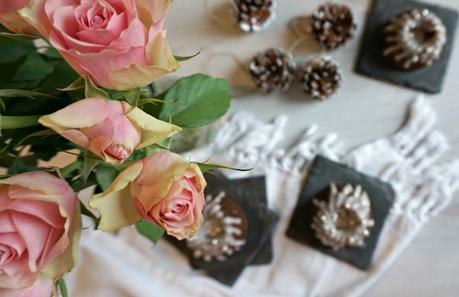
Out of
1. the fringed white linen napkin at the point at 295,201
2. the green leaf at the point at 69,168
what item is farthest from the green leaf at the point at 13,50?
the fringed white linen napkin at the point at 295,201

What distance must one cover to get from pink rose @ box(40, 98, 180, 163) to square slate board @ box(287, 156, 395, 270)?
0.45 metres

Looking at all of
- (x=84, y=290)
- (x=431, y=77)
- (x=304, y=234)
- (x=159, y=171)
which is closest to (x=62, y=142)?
(x=159, y=171)

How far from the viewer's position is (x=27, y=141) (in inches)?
14.3

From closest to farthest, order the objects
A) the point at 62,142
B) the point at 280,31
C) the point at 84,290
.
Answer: the point at 62,142 < the point at 84,290 < the point at 280,31

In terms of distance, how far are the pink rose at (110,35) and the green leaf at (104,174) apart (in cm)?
10

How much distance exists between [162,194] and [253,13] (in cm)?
47

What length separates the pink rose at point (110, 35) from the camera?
26 centimetres

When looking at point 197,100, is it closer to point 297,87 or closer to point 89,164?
point 89,164

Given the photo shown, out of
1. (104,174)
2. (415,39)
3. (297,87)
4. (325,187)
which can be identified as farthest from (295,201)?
(104,174)

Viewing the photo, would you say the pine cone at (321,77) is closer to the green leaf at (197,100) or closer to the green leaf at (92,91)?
the green leaf at (197,100)

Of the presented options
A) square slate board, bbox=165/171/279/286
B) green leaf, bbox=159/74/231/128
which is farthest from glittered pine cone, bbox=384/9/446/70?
green leaf, bbox=159/74/231/128

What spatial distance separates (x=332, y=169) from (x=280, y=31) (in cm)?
19

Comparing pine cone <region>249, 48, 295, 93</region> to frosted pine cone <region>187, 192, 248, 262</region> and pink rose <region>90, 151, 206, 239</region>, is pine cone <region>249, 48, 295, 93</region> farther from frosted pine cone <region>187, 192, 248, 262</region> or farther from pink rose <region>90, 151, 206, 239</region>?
pink rose <region>90, 151, 206, 239</region>

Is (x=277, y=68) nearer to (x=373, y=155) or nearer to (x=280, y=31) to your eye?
(x=280, y=31)
